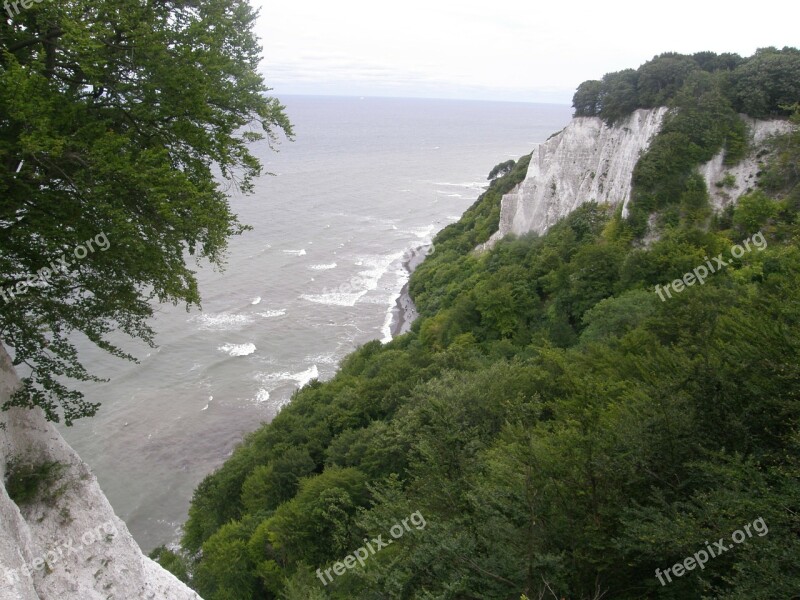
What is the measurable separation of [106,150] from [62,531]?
6485 mm

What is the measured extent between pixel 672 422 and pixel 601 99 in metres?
38.8

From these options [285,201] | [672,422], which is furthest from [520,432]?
[285,201]

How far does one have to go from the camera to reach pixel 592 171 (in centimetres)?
4131

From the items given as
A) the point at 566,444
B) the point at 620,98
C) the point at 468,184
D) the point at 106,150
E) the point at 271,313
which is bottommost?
the point at 271,313

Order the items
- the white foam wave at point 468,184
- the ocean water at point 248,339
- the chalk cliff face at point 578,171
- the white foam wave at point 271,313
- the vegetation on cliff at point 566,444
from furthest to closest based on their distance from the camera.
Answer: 1. the white foam wave at point 468,184
2. the white foam wave at point 271,313
3. the chalk cliff face at point 578,171
4. the ocean water at point 248,339
5. the vegetation on cliff at point 566,444

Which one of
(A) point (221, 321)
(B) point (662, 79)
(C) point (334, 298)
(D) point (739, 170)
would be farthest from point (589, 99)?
(A) point (221, 321)

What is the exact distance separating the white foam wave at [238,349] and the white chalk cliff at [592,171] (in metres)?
23.5

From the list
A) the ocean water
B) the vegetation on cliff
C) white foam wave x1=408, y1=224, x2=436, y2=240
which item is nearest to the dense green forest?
the vegetation on cliff

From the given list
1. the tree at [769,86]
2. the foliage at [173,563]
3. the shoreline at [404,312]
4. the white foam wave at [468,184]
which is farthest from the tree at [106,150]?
the white foam wave at [468,184]

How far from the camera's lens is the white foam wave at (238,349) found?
141 feet

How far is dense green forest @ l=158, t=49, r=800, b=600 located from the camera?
9523 mm

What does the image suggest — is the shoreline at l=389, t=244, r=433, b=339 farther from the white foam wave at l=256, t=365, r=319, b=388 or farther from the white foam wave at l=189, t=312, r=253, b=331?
the white foam wave at l=189, t=312, r=253, b=331

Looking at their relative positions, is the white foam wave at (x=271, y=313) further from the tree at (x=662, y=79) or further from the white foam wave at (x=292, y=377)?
the tree at (x=662, y=79)

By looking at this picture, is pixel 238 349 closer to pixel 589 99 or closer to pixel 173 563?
Result: pixel 173 563
